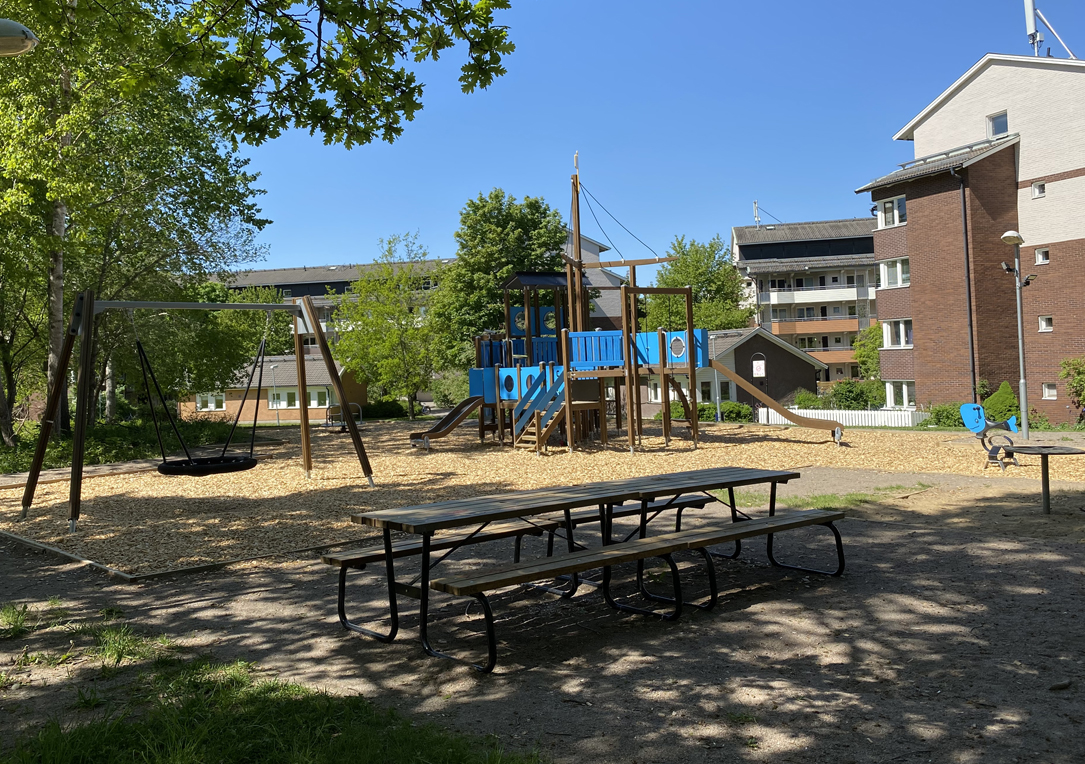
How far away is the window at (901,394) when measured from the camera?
3350 cm

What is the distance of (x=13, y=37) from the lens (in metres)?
6.10

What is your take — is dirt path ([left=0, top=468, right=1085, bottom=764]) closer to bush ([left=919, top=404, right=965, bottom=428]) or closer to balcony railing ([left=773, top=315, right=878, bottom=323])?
bush ([left=919, top=404, right=965, bottom=428])

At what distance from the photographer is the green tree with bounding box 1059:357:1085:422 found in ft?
86.6

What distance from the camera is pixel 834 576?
6949 millimetres

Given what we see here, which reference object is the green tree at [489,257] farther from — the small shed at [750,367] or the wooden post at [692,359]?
the wooden post at [692,359]

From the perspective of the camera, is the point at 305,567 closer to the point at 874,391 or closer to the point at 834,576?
the point at 834,576

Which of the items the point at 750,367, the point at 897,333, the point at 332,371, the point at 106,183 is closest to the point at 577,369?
the point at 332,371

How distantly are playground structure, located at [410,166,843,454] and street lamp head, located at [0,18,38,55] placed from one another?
14338 millimetres

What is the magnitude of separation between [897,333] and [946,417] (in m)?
6.55

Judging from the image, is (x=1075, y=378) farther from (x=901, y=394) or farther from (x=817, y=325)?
(x=817, y=325)

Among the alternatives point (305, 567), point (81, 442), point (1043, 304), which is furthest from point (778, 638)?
point (1043, 304)

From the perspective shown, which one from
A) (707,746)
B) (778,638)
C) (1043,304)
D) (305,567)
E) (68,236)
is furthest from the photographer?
(1043,304)

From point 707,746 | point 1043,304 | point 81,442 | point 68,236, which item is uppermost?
point 68,236

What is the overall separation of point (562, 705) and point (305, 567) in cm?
457
